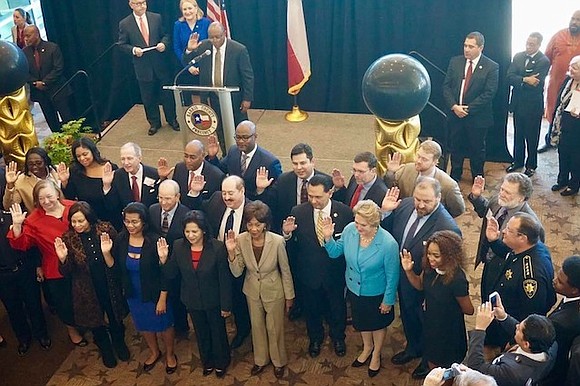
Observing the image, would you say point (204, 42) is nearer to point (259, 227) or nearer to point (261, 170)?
point (261, 170)

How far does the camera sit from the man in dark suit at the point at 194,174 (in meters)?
5.61

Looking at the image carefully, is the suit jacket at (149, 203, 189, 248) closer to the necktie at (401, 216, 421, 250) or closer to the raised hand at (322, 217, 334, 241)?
the raised hand at (322, 217, 334, 241)

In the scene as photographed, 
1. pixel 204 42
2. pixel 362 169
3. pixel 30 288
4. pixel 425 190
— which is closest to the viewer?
pixel 425 190

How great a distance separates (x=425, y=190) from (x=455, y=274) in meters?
0.58

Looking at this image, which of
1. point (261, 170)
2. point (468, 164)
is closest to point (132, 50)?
point (261, 170)

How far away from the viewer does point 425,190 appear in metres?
4.67

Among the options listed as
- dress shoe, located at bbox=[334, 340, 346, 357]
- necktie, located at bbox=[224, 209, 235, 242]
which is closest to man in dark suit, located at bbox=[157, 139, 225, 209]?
necktie, located at bbox=[224, 209, 235, 242]

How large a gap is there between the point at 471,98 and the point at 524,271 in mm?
2903

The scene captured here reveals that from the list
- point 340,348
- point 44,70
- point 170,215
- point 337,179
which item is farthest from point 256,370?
point 44,70

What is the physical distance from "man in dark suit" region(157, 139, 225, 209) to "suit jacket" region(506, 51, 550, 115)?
3043 mm

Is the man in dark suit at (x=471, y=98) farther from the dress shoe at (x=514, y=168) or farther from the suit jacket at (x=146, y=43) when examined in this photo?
the suit jacket at (x=146, y=43)

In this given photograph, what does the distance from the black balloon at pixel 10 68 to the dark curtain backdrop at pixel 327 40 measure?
8.18ft

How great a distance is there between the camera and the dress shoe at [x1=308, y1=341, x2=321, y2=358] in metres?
5.50

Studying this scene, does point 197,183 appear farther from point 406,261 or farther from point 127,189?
point 406,261
